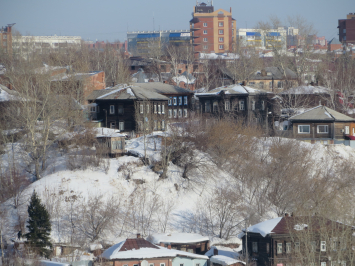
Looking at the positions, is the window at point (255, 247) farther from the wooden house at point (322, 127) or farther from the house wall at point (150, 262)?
the wooden house at point (322, 127)

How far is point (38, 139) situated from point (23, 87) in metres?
4.50

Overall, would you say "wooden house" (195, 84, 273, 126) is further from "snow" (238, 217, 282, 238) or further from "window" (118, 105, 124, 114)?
"snow" (238, 217, 282, 238)

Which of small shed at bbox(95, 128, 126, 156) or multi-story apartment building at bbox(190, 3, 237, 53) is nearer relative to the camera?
small shed at bbox(95, 128, 126, 156)

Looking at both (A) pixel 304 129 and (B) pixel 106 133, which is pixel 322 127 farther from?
(B) pixel 106 133

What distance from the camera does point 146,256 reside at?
25.4 meters

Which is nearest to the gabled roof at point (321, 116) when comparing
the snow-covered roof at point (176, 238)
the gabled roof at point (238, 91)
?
the gabled roof at point (238, 91)

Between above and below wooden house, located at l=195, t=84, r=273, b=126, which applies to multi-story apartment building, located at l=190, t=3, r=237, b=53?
above

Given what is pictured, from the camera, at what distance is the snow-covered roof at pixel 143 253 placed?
2534cm

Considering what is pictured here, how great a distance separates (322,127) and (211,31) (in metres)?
56.0

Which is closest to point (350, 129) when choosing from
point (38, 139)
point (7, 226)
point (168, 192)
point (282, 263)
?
point (168, 192)

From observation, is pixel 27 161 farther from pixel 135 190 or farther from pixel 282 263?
pixel 282 263

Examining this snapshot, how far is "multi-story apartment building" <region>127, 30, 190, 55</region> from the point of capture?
329 ft

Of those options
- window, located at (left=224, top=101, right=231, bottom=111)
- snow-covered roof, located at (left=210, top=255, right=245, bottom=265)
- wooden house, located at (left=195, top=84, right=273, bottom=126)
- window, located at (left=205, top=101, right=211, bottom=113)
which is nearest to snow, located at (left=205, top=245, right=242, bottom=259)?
snow-covered roof, located at (left=210, top=255, right=245, bottom=265)

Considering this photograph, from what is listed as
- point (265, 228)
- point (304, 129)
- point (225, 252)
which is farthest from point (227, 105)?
point (265, 228)
